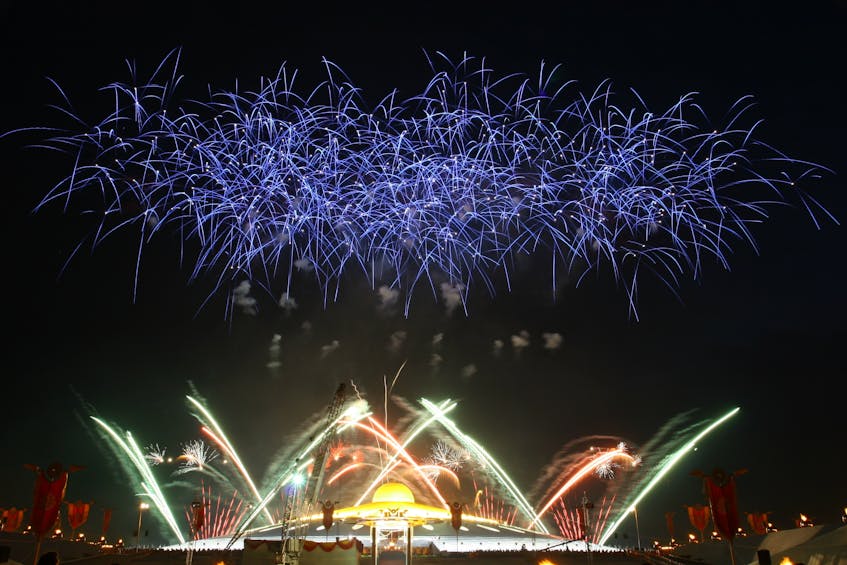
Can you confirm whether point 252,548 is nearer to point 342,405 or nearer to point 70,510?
point 342,405

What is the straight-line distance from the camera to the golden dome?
3638 centimetres

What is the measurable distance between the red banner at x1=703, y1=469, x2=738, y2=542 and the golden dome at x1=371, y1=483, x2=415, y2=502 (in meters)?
16.6

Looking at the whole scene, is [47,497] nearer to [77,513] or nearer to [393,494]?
[393,494]

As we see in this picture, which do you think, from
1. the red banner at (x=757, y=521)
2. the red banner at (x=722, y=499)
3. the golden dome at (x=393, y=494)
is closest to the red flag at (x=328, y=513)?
the golden dome at (x=393, y=494)

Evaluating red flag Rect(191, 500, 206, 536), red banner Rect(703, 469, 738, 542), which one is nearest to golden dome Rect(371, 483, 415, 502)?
red banner Rect(703, 469, 738, 542)

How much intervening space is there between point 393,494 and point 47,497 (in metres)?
18.9

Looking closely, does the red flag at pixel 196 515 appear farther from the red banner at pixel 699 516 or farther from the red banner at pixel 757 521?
the red banner at pixel 757 521

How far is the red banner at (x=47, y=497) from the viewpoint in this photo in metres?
31.7

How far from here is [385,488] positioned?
1478 inches

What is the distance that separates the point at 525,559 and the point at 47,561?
4647 cm

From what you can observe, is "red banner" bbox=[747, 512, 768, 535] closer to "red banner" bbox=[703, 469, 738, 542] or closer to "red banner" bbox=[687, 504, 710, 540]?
"red banner" bbox=[687, 504, 710, 540]

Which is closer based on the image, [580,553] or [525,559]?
[525,559]

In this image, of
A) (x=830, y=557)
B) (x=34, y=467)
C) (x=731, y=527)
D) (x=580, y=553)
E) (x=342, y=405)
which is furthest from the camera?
(x=342, y=405)

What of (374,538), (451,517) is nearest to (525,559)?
(451,517)
